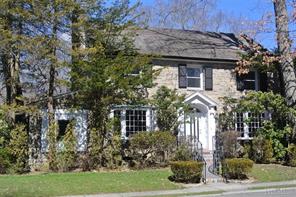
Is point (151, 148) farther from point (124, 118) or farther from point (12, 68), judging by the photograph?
point (12, 68)

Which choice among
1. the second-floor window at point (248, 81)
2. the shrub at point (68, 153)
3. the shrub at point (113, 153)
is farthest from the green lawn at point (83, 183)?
the second-floor window at point (248, 81)

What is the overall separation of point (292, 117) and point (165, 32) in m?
9.22

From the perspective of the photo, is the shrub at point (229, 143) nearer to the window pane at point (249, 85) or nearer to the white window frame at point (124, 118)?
the white window frame at point (124, 118)

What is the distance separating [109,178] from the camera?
58.6ft

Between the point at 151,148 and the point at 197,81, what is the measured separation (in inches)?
245

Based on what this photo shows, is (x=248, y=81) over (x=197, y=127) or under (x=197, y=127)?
over

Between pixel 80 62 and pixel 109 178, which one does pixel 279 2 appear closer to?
pixel 80 62

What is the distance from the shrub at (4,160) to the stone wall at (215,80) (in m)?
→ 8.08

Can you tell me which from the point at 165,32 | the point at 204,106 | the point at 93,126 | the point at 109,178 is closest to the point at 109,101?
the point at 93,126

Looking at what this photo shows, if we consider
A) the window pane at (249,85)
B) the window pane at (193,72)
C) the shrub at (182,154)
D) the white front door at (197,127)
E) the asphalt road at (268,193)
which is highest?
the window pane at (193,72)

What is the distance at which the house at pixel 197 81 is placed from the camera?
80.6 ft

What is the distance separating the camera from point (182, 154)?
70.9ft

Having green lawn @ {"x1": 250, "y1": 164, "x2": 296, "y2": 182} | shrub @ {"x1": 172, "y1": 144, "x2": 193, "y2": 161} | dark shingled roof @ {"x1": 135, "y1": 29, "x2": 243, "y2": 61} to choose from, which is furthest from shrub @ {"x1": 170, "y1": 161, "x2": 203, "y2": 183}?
dark shingled roof @ {"x1": 135, "y1": 29, "x2": 243, "y2": 61}

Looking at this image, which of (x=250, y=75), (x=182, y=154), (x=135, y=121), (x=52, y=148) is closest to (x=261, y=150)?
(x=182, y=154)
